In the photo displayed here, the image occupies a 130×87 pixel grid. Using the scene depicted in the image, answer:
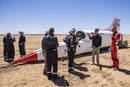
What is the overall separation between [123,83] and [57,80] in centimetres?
286

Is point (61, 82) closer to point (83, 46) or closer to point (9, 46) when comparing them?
point (83, 46)

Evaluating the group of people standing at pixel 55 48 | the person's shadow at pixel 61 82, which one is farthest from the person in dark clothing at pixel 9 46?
the person's shadow at pixel 61 82

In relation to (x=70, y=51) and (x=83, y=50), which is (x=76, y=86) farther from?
(x=83, y=50)

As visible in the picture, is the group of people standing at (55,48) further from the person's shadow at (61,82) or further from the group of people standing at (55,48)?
the person's shadow at (61,82)

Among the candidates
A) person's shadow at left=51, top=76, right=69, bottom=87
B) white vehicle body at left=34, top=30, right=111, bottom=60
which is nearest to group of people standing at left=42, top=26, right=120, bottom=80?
person's shadow at left=51, top=76, right=69, bottom=87

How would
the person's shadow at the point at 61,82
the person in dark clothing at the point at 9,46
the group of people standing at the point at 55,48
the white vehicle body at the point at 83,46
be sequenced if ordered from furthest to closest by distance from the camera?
the person in dark clothing at the point at 9,46 < the white vehicle body at the point at 83,46 < the group of people standing at the point at 55,48 < the person's shadow at the point at 61,82

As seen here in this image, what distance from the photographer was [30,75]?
20.7 ft

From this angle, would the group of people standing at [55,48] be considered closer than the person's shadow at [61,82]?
No

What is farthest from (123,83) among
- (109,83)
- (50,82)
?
(50,82)

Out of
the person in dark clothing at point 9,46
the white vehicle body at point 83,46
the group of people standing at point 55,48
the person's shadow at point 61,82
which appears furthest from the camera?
the person in dark clothing at point 9,46

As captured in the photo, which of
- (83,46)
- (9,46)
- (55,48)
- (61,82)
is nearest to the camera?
(61,82)

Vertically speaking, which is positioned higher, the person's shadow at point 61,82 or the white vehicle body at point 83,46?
the white vehicle body at point 83,46

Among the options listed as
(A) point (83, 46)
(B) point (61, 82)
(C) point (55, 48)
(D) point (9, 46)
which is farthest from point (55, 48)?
(D) point (9, 46)

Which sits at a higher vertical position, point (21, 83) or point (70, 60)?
point (70, 60)
